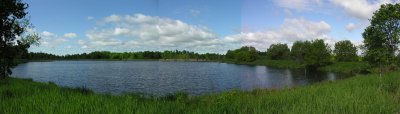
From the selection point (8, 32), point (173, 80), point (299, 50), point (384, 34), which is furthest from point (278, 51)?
point (8, 32)

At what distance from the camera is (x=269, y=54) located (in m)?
162

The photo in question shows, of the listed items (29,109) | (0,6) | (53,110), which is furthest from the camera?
(0,6)

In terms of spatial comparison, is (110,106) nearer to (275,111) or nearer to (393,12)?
(275,111)

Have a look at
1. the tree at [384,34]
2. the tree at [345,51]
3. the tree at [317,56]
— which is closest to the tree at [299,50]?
the tree at [345,51]

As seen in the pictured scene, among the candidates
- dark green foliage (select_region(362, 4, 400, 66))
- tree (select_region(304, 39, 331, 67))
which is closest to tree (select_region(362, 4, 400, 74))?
dark green foliage (select_region(362, 4, 400, 66))

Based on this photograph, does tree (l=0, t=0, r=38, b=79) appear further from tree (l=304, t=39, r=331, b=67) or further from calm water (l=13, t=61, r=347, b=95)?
tree (l=304, t=39, r=331, b=67)

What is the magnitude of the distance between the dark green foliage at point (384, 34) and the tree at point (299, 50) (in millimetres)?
70028

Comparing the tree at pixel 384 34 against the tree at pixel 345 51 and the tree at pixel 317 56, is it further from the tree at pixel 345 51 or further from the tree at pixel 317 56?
the tree at pixel 345 51

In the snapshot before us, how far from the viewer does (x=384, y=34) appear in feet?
152

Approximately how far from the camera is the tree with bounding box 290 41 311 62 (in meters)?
121

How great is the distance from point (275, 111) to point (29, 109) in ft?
20.1

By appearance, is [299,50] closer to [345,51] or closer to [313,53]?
[345,51]

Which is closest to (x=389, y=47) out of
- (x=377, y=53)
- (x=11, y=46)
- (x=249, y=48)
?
(x=377, y=53)

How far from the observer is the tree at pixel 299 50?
12131cm
